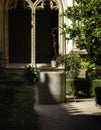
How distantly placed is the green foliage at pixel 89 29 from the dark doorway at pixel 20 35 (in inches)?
476

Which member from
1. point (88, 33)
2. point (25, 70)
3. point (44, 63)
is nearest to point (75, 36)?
point (88, 33)

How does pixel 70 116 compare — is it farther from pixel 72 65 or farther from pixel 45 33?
pixel 45 33

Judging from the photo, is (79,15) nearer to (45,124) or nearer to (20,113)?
(45,124)

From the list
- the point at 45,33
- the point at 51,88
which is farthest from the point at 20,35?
the point at 51,88

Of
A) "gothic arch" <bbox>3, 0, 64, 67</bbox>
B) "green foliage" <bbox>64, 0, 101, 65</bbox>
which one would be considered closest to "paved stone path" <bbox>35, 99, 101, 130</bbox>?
"green foliage" <bbox>64, 0, 101, 65</bbox>

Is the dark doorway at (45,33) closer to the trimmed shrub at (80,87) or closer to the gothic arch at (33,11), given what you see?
the gothic arch at (33,11)

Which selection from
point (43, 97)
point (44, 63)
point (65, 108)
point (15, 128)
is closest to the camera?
point (15, 128)

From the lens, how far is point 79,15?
15.0 m

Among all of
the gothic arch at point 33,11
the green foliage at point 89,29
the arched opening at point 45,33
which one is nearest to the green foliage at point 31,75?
the gothic arch at point 33,11

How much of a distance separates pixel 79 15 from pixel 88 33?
901mm

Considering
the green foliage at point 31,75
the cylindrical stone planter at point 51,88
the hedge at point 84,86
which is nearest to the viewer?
the cylindrical stone planter at point 51,88

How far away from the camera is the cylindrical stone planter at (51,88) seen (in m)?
17.6

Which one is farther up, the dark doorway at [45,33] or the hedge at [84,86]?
the dark doorway at [45,33]

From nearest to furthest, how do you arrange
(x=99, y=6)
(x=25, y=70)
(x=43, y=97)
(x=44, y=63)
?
(x=99, y=6) < (x=43, y=97) < (x=25, y=70) < (x=44, y=63)
